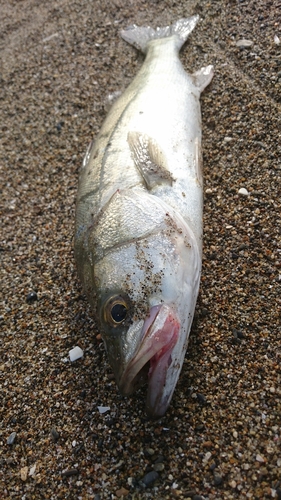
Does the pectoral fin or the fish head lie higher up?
the pectoral fin

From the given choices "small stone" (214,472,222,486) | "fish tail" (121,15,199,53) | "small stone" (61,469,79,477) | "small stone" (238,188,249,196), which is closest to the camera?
"small stone" (214,472,222,486)

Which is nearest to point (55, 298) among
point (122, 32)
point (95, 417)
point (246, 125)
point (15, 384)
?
point (15, 384)

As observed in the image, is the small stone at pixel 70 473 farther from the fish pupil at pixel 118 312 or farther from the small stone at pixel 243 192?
the small stone at pixel 243 192

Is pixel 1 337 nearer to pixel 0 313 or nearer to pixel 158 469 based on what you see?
pixel 0 313

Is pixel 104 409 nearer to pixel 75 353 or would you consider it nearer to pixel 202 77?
pixel 75 353

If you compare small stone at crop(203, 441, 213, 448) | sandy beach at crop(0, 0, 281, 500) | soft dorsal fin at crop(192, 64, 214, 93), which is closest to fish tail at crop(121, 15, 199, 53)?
sandy beach at crop(0, 0, 281, 500)

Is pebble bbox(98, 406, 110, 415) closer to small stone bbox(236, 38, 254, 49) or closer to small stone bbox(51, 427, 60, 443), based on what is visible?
small stone bbox(51, 427, 60, 443)
